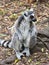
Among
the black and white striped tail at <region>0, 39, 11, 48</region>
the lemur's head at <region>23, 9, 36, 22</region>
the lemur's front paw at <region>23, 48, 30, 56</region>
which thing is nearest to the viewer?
the lemur's head at <region>23, 9, 36, 22</region>

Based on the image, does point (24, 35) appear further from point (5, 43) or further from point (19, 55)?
point (5, 43)

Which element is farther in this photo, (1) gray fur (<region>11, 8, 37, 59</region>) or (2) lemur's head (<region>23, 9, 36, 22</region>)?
(1) gray fur (<region>11, 8, 37, 59</region>)

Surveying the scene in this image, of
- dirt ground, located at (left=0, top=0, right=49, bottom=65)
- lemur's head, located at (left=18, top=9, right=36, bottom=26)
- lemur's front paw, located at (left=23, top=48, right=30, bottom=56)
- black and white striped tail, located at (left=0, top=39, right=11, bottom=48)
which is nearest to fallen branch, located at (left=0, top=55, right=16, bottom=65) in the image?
dirt ground, located at (left=0, top=0, right=49, bottom=65)

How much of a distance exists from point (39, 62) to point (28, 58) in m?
0.33

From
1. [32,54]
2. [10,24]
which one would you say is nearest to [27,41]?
[32,54]

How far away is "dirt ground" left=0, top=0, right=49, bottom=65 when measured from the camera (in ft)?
20.1

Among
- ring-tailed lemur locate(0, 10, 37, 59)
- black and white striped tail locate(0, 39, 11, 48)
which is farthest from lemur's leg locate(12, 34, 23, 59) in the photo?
black and white striped tail locate(0, 39, 11, 48)

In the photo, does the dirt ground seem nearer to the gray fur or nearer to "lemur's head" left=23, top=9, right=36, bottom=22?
the gray fur

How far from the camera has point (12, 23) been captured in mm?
8164

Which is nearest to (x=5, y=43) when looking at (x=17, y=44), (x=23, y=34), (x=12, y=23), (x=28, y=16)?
(x=17, y=44)

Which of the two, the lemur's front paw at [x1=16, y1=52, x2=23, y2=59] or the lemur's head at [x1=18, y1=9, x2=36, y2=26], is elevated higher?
the lemur's head at [x1=18, y1=9, x2=36, y2=26]

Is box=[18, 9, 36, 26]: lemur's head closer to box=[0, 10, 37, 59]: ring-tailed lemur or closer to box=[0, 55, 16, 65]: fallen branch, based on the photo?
box=[0, 10, 37, 59]: ring-tailed lemur

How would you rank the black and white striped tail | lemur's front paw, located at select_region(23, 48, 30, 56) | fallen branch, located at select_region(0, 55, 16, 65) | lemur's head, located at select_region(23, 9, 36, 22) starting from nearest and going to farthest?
lemur's head, located at select_region(23, 9, 36, 22) < fallen branch, located at select_region(0, 55, 16, 65) < lemur's front paw, located at select_region(23, 48, 30, 56) < the black and white striped tail

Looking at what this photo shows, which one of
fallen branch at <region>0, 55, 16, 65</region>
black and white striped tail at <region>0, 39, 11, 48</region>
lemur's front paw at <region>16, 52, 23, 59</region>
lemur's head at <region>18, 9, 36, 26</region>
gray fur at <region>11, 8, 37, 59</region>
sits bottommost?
fallen branch at <region>0, 55, 16, 65</region>
